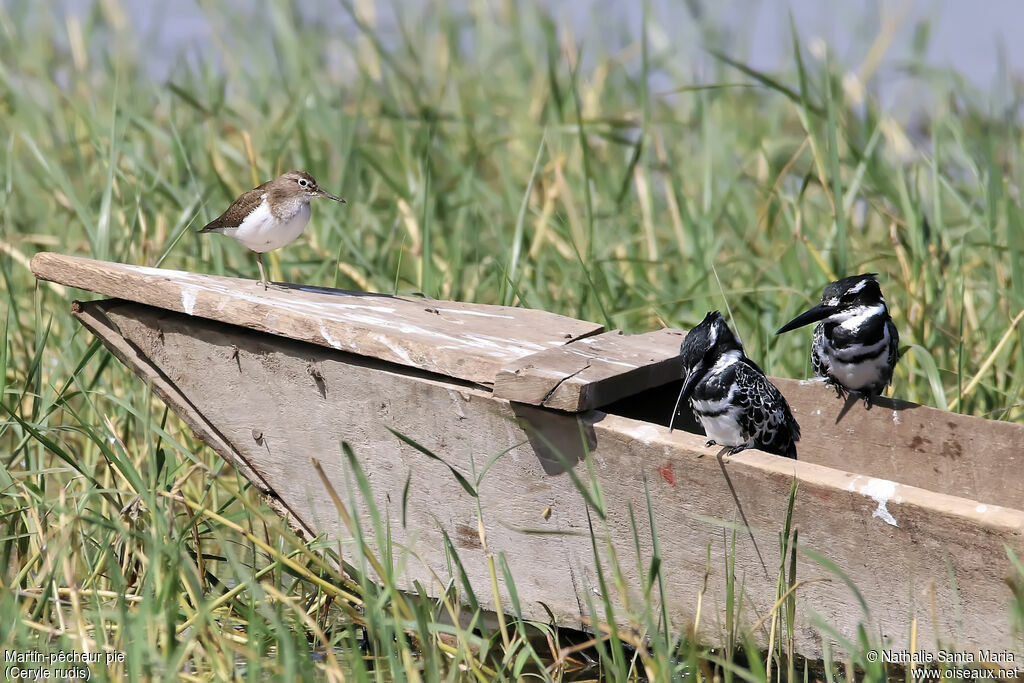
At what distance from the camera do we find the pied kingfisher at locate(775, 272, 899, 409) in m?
3.79

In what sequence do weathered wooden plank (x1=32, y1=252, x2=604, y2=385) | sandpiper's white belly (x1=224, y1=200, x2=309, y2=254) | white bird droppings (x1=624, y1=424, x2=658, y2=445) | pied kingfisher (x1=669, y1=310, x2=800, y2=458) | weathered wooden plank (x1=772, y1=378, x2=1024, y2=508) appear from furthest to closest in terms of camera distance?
sandpiper's white belly (x1=224, y1=200, x2=309, y2=254)
weathered wooden plank (x1=772, y1=378, x2=1024, y2=508)
pied kingfisher (x1=669, y1=310, x2=800, y2=458)
weathered wooden plank (x1=32, y1=252, x2=604, y2=385)
white bird droppings (x1=624, y1=424, x2=658, y2=445)

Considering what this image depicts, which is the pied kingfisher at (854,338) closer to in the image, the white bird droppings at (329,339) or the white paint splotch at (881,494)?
the white paint splotch at (881,494)

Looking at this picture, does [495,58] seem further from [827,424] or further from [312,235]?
[827,424]

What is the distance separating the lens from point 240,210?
13.7 ft

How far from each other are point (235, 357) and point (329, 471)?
440 mm

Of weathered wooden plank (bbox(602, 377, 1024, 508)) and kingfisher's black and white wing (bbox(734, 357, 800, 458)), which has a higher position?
kingfisher's black and white wing (bbox(734, 357, 800, 458))

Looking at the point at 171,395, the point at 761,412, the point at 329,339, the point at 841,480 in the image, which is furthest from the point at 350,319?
the point at 841,480

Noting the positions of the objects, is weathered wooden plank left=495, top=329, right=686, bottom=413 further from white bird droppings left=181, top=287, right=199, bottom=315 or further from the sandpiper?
the sandpiper

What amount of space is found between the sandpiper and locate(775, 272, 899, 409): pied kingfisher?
5.58ft

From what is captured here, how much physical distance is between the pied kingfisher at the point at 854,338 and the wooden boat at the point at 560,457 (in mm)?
97

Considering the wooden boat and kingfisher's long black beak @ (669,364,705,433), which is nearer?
the wooden boat

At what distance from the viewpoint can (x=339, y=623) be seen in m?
3.54

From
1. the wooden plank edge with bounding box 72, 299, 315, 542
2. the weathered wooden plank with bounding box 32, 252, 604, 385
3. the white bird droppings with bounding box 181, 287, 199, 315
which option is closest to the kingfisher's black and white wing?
the weathered wooden plank with bounding box 32, 252, 604, 385

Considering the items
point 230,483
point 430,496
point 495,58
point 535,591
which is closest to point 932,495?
point 535,591
